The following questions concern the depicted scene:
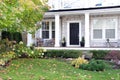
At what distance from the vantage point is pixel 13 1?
10641mm

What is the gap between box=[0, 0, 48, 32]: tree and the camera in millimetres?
9703

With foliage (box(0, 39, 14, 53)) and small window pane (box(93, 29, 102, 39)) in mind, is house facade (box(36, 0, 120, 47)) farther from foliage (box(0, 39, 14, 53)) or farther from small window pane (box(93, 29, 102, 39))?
foliage (box(0, 39, 14, 53))

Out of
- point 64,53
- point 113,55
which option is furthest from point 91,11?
point 113,55

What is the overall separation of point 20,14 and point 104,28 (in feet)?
41.8

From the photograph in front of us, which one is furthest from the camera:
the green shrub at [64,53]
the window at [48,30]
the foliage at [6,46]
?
the window at [48,30]

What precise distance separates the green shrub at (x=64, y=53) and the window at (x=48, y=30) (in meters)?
5.77

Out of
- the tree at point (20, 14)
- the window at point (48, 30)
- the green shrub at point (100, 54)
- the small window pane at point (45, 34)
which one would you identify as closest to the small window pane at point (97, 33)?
the window at point (48, 30)

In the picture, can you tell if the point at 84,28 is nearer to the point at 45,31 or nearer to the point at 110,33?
the point at 110,33

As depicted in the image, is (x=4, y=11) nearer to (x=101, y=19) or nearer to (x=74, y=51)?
(x=74, y=51)

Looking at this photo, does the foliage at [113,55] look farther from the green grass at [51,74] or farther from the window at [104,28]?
the green grass at [51,74]

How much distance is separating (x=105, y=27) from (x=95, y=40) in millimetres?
1425

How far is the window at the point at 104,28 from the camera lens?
2305 centimetres

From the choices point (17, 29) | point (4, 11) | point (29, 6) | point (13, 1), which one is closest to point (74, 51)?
point (17, 29)

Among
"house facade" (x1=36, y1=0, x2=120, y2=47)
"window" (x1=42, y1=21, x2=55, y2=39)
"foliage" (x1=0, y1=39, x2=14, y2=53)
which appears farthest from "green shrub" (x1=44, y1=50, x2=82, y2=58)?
"window" (x1=42, y1=21, x2=55, y2=39)
